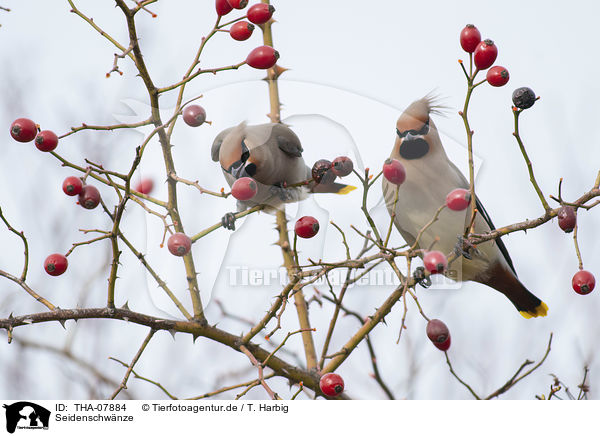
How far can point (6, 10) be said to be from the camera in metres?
1.15

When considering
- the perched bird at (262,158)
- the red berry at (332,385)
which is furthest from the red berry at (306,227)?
the red berry at (332,385)

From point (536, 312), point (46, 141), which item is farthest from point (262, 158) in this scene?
point (536, 312)

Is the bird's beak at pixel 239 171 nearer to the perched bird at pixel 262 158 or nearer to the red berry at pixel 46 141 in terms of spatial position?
the perched bird at pixel 262 158

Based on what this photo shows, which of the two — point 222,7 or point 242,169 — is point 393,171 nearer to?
point 242,169

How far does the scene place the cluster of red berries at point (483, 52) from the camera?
96 cm

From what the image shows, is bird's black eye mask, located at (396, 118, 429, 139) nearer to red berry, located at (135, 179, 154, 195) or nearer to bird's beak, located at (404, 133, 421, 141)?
bird's beak, located at (404, 133, 421, 141)

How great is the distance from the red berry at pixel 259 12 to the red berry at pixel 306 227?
0.33m

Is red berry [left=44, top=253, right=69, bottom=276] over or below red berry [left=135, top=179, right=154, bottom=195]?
below

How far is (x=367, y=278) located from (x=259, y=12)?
0.49 metres

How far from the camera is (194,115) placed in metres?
1.05

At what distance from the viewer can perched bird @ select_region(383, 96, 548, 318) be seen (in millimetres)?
1072

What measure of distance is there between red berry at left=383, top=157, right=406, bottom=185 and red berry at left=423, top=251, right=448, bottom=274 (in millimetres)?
189

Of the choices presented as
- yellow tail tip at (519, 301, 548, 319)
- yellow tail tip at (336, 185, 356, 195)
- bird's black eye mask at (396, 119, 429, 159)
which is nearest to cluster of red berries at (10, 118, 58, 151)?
yellow tail tip at (336, 185, 356, 195)
